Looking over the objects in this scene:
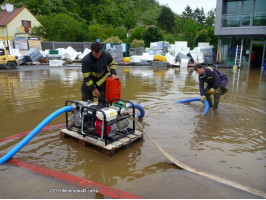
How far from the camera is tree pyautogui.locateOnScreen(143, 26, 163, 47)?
90.0ft

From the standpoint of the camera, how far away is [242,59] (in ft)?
63.9

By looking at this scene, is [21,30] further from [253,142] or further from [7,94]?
[253,142]

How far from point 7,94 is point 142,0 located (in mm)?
71464

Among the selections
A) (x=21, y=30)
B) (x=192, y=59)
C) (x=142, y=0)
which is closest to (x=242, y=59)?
(x=192, y=59)

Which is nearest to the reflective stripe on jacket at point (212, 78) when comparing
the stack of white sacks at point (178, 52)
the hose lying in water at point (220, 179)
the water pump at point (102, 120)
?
the water pump at point (102, 120)

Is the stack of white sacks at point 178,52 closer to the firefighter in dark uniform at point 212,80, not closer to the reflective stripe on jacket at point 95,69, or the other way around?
the firefighter in dark uniform at point 212,80

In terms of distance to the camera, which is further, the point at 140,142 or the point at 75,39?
the point at 75,39

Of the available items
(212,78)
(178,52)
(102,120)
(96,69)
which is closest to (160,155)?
(102,120)

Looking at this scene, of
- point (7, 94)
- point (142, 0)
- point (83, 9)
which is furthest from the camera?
point (142, 0)

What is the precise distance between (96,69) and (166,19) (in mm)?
65125

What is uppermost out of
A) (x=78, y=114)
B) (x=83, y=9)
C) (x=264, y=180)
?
(x=83, y=9)

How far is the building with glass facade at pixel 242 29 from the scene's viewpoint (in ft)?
57.2

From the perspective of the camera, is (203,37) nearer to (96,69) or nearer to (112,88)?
(96,69)

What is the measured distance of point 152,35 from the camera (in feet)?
90.3
